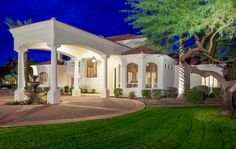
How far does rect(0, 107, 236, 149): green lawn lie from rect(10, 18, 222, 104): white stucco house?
8.21m

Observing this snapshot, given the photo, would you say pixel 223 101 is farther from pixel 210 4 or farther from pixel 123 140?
pixel 123 140

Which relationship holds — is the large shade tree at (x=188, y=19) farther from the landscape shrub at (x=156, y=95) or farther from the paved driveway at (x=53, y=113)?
the landscape shrub at (x=156, y=95)

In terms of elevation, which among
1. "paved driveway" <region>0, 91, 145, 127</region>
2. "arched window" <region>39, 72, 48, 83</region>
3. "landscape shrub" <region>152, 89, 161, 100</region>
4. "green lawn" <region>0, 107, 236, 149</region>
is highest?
"arched window" <region>39, 72, 48, 83</region>

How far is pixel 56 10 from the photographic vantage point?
372 ft

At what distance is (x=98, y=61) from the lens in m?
26.2

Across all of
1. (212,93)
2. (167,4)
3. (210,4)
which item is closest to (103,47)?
(212,93)

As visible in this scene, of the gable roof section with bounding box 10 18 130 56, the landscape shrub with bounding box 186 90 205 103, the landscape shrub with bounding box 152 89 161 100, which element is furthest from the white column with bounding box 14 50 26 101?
the landscape shrub with bounding box 186 90 205 103

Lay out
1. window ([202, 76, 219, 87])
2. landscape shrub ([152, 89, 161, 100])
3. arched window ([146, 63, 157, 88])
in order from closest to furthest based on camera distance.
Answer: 1. landscape shrub ([152, 89, 161, 100])
2. arched window ([146, 63, 157, 88])
3. window ([202, 76, 219, 87])

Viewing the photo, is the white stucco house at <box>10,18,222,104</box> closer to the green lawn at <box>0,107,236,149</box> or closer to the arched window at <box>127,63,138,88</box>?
the arched window at <box>127,63,138,88</box>

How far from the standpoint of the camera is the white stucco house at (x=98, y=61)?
16.5m

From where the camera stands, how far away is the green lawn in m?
6.62

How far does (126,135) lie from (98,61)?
1897 cm

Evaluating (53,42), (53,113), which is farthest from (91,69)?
(53,113)

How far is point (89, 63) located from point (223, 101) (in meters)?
18.2
